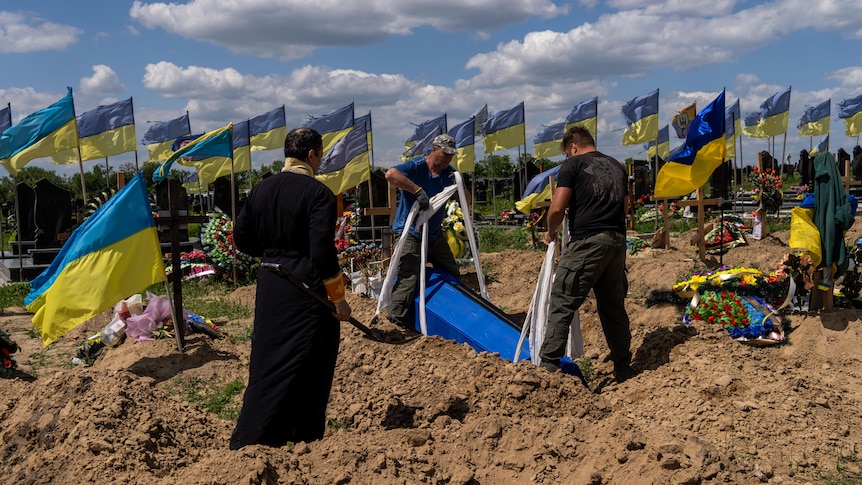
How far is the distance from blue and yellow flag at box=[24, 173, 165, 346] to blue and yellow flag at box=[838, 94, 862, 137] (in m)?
27.5

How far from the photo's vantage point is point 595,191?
512cm

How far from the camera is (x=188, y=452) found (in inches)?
167

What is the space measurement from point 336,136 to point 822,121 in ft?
66.3

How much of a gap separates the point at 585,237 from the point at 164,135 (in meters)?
20.7

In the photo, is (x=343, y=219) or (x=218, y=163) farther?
(x=218, y=163)

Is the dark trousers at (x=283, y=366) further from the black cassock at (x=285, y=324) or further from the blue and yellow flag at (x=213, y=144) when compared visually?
the blue and yellow flag at (x=213, y=144)

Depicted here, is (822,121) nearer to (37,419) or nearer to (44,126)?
(44,126)

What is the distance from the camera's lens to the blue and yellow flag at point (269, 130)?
774 inches

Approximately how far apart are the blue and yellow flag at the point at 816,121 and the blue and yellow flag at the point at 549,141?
31.8 ft

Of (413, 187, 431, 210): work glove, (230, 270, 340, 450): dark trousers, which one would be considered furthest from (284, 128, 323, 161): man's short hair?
(413, 187, 431, 210): work glove

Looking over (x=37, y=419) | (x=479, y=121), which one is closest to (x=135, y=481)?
(x=37, y=419)

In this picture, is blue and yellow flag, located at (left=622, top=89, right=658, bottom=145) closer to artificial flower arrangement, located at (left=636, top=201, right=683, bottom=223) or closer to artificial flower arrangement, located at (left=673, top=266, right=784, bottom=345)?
artificial flower arrangement, located at (left=636, top=201, right=683, bottom=223)

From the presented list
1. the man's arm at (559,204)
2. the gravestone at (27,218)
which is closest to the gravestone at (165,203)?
the gravestone at (27,218)

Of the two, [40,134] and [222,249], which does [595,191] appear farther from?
[40,134]
